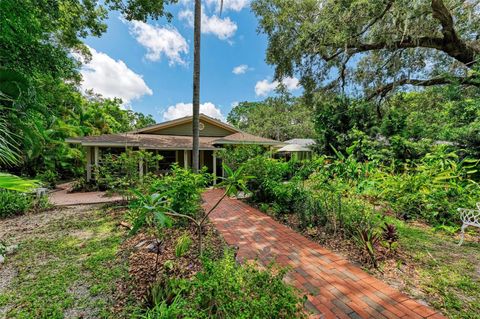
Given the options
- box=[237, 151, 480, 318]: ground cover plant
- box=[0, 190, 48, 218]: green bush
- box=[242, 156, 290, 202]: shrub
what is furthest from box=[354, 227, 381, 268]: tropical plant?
box=[0, 190, 48, 218]: green bush

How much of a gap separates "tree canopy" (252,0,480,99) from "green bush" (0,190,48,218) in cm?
1127

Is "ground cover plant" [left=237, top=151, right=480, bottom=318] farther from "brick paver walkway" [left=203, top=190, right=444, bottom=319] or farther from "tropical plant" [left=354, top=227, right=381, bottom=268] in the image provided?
"brick paver walkway" [left=203, top=190, right=444, bottom=319]

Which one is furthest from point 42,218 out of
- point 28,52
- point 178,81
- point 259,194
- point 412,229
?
point 178,81

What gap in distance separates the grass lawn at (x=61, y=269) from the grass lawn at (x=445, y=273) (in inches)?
159

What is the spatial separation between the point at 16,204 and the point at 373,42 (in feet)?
47.9

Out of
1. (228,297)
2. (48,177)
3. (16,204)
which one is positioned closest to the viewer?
(228,297)

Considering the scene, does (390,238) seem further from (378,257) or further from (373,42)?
(373,42)

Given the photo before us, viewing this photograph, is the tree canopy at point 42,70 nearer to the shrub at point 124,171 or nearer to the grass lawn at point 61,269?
the grass lawn at point 61,269

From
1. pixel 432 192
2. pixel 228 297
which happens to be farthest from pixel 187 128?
pixel 228 297

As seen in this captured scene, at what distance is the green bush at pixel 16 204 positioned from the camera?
668 centimetres

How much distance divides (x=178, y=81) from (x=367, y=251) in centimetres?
1569

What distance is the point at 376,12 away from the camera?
7.57 metres

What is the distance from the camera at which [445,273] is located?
10.4 ft

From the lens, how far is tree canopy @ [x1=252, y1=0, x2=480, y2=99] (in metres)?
7.59
